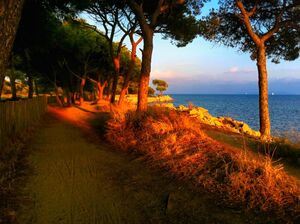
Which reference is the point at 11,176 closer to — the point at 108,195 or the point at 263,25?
the point at 108,195

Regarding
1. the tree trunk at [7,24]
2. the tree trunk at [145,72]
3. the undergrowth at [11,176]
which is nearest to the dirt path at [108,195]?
the undergrowth at [11,176]

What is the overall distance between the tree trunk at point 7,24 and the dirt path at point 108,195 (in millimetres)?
2439

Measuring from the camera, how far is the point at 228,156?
6.15m

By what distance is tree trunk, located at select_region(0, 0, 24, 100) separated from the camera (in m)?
5.20

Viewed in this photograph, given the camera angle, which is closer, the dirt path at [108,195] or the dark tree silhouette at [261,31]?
the dirt path at [108,195]

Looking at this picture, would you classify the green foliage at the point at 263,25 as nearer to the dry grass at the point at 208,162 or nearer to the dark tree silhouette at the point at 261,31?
the dark tree silhouette at the point at 261,31

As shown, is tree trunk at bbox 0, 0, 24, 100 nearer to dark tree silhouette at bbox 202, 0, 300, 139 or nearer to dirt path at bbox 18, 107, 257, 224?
dirt path at bbox 18, 107, 257, 224

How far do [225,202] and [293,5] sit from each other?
12588 mm

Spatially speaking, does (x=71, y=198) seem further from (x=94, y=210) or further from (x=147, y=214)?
(x=147, y=214)

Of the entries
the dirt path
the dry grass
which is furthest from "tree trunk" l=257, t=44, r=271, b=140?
the dirt path

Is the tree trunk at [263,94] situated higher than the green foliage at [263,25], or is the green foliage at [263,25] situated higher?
the green foliage at [263,25]

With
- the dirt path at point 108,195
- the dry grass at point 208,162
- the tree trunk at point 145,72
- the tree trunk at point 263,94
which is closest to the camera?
the dirt path at point 108,195

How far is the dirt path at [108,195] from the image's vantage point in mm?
4398

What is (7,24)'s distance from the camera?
5297 mm
